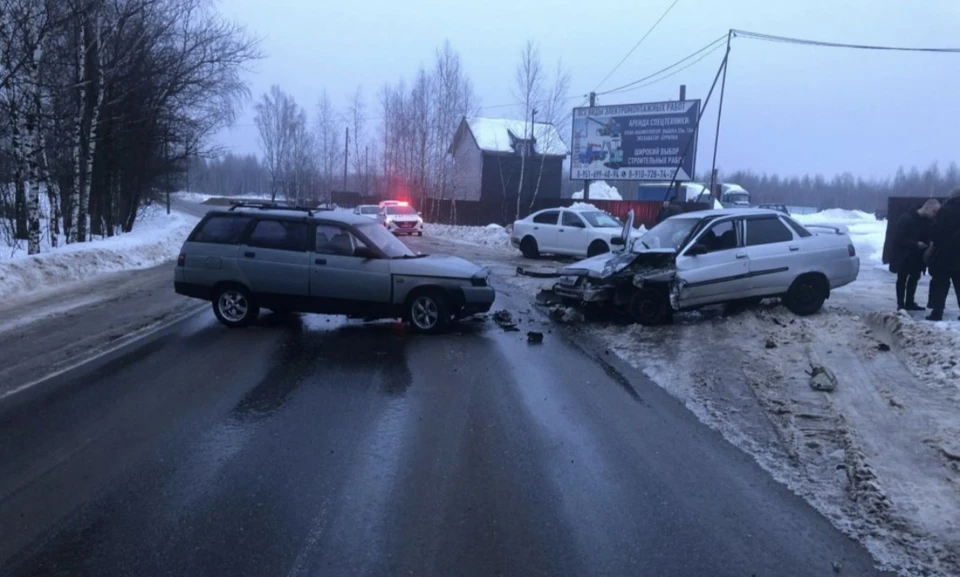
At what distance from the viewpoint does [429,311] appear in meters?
11.8

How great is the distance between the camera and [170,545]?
4.52m

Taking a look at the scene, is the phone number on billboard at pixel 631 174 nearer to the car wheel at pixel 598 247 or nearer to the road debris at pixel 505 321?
the car wheel at pixel 598 247

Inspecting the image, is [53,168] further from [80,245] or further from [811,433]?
[811,433]

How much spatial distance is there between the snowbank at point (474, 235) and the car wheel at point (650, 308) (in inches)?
826

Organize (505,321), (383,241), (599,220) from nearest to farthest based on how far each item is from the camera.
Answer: (383,241), (505,321), (599,220)

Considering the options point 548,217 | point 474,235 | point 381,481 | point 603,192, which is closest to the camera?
point 381,481

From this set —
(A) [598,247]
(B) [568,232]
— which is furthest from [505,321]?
(B) [568,232]

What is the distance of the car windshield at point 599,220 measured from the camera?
24.5 meters

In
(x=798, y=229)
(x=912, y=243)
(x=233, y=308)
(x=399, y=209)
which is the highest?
(x=798, y=229)

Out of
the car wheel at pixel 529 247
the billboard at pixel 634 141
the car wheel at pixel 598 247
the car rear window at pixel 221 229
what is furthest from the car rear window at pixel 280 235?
the billboard at pixel 634 141

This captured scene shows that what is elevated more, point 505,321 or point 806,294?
point 806,294

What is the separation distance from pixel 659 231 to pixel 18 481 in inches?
408

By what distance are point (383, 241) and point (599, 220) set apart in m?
13.6

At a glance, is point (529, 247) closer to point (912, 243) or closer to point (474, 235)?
point (474, 235)
